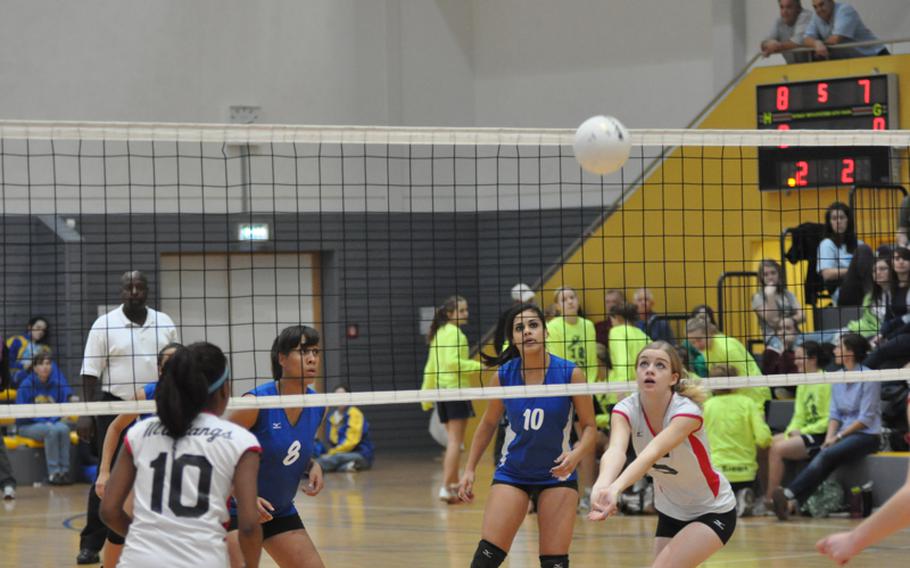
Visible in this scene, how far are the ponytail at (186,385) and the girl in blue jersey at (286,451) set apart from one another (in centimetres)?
130

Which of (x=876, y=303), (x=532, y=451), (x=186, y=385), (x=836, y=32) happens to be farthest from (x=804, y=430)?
(x=186, y=385)

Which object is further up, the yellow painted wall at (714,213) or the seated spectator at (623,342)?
the yellow painted wall at (714,213)

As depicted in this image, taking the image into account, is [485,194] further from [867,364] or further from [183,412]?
[183,412]

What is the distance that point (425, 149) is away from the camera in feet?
60.0

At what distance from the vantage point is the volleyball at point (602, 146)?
625 cm

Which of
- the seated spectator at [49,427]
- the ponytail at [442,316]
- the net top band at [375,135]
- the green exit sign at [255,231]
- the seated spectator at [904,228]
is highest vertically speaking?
the green exit sign at [255,231]

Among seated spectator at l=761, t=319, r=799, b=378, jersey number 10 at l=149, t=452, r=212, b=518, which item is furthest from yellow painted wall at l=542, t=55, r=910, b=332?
jersey number 10 at l=149, t=452, r=212, b=518

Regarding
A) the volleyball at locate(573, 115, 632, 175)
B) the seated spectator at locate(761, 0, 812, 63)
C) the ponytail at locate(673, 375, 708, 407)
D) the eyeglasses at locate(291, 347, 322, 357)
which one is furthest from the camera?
the seated spectator at locate(761, 0, 812, 63)

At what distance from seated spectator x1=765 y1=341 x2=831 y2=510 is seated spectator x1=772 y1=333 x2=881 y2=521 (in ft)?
0.66

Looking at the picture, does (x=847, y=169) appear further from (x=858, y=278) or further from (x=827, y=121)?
(x=858, y=278)

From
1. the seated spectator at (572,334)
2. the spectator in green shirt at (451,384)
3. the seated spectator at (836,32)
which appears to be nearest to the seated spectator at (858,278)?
the seated spectator at (572,334)

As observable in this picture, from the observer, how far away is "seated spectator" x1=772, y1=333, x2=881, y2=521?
1033 cm

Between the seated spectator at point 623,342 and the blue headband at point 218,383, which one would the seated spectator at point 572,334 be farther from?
the blue headband at point 218,383

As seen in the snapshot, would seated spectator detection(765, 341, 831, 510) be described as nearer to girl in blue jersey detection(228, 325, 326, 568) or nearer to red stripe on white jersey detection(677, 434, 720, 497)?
red stripe on white jersey detection(677, 434, 720, 497)
